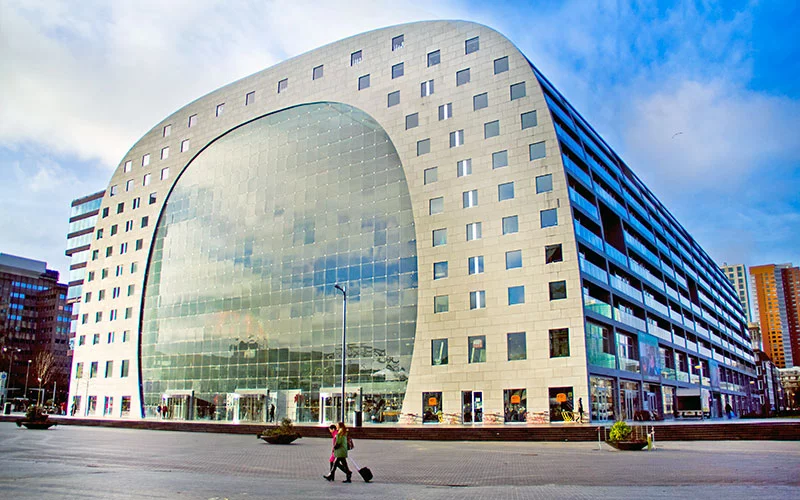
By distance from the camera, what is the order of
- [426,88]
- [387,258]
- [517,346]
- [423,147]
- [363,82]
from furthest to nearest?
1. [363,82]
2. [426,88]
3. [423,147]
4. [387,258]
5. [517,346]

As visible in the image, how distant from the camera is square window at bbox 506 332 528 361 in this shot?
48281mm

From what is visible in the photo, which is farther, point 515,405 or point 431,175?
point 431,175

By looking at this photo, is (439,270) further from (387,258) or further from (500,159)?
(500,159)

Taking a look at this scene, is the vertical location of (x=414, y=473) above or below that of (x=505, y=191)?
below

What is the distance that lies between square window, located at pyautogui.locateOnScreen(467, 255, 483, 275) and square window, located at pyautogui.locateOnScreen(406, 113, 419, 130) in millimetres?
13400

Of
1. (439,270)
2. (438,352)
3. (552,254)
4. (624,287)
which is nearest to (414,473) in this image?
(552,254)

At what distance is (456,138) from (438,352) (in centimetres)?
1764

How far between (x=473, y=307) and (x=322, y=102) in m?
26.3

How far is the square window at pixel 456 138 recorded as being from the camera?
178ft

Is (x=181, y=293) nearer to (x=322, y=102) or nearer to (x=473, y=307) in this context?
(x=322, y=102)

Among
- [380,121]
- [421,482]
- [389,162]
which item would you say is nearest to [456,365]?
[389,162]

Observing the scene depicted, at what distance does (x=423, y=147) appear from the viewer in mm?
56000

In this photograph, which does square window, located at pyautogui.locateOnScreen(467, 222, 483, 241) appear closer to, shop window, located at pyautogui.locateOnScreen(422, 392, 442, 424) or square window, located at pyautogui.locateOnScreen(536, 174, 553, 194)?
square window, located at pyautogui.locateOnScreen(536, 174, 553, 194)

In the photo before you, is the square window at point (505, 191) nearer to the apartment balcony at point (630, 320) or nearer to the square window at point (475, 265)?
the square window at point (475, 265)
